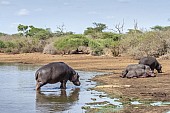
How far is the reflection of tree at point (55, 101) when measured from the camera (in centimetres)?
1347

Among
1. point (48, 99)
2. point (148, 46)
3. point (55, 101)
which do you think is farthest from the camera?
point (148, 46)

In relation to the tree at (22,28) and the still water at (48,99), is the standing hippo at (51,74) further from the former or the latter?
the tree at (22,28)

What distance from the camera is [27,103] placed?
14.5m

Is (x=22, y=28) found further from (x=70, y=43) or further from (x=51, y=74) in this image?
(x=51, y=74)

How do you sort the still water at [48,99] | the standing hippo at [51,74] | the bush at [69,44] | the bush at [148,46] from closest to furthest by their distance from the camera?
the still water at [48,99] < the standing hippo at [51,74] < the bush at [148,46] < the bush at [69,44]

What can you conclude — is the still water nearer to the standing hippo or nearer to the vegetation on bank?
the standing hippo

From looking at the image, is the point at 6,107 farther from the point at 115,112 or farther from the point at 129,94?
the point at 129,94

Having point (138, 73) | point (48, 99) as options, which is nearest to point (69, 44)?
→ point (138, 73)

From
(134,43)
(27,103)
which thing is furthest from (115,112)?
(134,43)

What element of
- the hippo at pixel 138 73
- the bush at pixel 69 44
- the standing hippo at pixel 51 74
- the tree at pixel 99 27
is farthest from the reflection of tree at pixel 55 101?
the tree at pixel 99 27

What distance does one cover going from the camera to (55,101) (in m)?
15.1

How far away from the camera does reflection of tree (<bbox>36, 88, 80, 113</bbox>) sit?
13469 millimetres

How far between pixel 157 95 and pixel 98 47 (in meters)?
37.3

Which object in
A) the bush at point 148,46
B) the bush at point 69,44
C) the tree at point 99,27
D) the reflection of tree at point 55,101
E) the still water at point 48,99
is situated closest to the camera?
the still water at point 48,99
